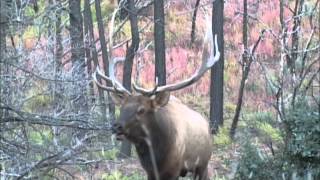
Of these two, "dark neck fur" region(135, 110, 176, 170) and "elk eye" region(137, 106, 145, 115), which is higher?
"elk eye" region(137, 106, 145, 115)

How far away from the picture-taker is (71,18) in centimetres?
1683

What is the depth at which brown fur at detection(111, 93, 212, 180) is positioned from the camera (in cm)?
703

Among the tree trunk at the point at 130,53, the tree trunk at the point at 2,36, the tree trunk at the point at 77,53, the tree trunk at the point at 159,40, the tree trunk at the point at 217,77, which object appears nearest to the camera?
the tree trunk at the point at 2,36

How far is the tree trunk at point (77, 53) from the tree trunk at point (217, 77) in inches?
144

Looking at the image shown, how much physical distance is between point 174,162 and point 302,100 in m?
1.52

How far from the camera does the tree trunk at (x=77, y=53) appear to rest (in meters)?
9.79

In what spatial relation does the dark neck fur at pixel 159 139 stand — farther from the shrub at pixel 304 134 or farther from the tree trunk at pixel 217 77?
the tree trunk at pixel 217 77

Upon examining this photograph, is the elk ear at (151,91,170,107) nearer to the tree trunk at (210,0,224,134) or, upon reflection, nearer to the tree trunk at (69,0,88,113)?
the tree trunk at (69,0,88,113)

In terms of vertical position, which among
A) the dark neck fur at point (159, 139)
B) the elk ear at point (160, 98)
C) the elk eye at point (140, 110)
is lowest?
the dark neck fur at point (159, 139)

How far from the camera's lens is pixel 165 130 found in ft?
24.6

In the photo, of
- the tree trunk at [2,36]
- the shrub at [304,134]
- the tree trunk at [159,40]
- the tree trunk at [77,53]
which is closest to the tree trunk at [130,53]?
the tree trunk at [159,40]

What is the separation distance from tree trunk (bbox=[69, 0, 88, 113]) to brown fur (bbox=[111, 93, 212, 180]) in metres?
1.77

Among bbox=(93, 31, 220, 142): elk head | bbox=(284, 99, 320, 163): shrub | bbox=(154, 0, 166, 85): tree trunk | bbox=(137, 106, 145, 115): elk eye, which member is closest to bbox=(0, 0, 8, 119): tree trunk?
bbox=(93, 31, 220, 142): elk head

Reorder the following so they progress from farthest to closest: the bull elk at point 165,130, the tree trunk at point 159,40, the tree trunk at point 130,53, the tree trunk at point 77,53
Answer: the tree trunk at point 159,40
the tree trunk at point 130,53
the tree trunk at point 77,53
the bull elk at point 165,130
